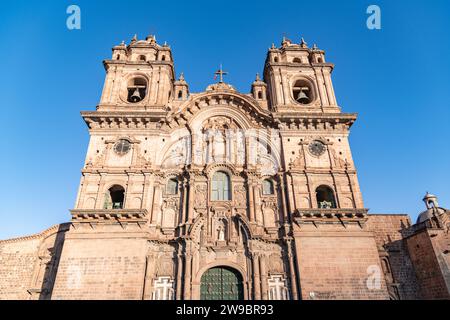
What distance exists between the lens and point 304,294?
1611 cm

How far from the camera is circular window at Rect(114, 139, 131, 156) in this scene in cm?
2057

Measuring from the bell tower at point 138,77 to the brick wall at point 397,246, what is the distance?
52.9ft

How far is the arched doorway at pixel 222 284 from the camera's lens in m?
16.6

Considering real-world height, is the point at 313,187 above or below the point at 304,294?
above

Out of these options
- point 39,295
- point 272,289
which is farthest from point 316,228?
point 39,295

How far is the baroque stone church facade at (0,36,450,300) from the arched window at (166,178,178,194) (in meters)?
0.06

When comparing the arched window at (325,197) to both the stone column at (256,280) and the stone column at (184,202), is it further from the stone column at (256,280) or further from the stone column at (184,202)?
the stone column at (184,202)

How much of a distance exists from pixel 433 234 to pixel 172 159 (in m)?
16.1

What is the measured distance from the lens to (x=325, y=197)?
21031 mm

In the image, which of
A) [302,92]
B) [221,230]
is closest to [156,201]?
[221,230]

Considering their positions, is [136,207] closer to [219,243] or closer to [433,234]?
[219,243]

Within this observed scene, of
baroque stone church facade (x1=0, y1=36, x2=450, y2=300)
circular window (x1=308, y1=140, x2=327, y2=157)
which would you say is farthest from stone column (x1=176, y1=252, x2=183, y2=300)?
circular window (x1=308, y1=140, x2=327, y2=157)

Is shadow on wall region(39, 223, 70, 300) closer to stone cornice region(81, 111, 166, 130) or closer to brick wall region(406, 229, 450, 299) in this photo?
stone cornice region(81, 111, 166, 130)

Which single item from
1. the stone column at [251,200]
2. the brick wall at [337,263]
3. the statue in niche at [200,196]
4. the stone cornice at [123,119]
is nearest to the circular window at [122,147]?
the stone cornice at [123,119]
